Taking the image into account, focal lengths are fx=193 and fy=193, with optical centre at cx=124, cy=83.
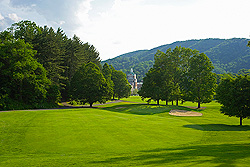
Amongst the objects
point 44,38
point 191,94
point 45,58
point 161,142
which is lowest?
point 161,142

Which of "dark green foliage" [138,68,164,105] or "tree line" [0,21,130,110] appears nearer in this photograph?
"tree line" [0,21,130,110]

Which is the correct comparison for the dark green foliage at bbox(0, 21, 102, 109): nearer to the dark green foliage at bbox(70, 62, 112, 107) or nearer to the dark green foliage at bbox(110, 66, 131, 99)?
the dark green foliage at bbox(70, 62, 112, 107)

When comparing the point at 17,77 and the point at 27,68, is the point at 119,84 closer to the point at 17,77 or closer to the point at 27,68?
the point at 27,68

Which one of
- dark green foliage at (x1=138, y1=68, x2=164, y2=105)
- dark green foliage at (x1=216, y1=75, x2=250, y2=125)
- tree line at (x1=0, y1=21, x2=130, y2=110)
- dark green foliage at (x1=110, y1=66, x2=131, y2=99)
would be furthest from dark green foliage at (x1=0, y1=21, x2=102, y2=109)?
dark green foliage at (x1=110, y1=66, x2=131, y2=99)

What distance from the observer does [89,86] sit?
5009 centimetres

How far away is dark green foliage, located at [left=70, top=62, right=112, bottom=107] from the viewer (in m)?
49.7

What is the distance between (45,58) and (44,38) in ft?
18.1

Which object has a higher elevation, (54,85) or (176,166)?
(54,85)

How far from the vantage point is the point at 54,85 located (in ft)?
165

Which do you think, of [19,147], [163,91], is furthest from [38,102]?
[19,147]

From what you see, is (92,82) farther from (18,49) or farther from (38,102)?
(18,49)

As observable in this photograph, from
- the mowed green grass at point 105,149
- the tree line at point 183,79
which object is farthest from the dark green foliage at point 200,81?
the mowed green grass at point 105,149

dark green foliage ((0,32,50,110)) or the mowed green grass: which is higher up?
dark green foliage ((0,32,50,110))

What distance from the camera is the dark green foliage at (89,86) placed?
163 ft
